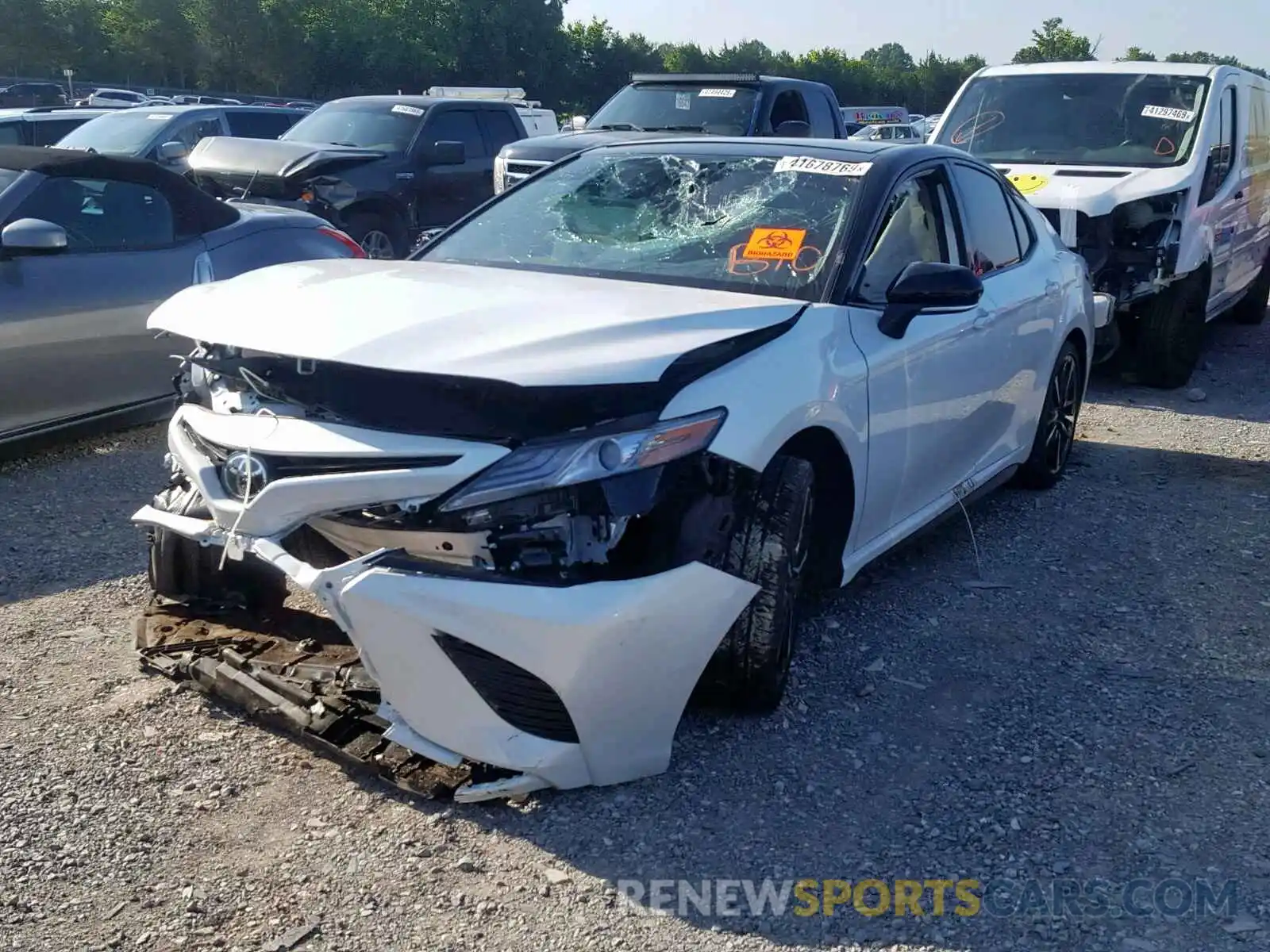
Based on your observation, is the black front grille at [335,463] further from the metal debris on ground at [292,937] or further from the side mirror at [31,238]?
the side mirror at [31,238]

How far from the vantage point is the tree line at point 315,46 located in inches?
2192

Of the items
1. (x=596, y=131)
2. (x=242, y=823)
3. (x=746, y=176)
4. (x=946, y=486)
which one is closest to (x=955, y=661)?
(x=946, y=486)

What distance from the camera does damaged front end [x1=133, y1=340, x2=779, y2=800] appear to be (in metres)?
3.10

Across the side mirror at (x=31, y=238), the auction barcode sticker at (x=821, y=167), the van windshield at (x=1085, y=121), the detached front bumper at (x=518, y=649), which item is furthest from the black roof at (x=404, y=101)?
the detached front bumper at (x=518, y=649)

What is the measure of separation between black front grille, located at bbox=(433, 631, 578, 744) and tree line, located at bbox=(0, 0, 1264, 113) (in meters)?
50.7

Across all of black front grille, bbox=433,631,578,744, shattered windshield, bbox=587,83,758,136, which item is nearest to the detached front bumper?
black front grille, bbox=433,631,578,744

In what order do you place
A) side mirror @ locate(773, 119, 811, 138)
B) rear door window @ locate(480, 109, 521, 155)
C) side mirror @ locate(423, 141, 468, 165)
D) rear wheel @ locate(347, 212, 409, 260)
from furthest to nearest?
rear door window @ locate(480, 109, 521, 155) < side mirror @ locate(423, 141, 468, 165) < rear wheel @ locate(347, 212, 409, 260) < side mirror @ locate(773, 119, 811, 138)

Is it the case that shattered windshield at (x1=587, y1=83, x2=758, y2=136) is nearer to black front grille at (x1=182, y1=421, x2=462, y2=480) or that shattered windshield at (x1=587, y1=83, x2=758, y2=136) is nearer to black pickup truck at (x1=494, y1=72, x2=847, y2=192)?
black pickup truck at (x1=494, y1=72, x2=847, y2=192)

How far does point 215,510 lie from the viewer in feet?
11.1

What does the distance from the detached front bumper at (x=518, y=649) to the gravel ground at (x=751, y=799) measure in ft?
0.62

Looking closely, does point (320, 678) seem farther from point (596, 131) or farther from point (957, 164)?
point (596, 131)

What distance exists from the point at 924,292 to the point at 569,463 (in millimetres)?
1543

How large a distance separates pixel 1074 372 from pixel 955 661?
8.76 ft

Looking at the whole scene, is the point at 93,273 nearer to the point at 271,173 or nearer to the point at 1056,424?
the point at 1056,424
